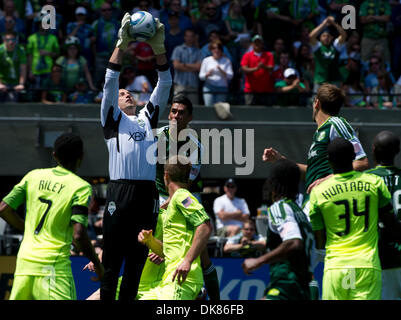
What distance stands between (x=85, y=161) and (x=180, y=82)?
2.58m

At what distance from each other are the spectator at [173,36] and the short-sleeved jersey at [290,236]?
10777mm

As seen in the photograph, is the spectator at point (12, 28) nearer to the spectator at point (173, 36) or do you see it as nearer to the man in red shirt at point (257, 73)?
the spectator at point (173, 36)

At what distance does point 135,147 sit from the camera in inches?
319

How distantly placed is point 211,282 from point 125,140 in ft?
6.18

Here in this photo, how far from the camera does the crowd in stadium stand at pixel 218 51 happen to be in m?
16.6

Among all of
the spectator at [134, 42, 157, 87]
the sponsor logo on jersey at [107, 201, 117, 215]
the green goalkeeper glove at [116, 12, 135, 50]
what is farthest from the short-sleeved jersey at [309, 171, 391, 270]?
the spectator at [134, 42, 157, 87]

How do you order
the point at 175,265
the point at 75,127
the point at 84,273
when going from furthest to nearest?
the point at 75,127
the point at 84,273
the point at 175,265

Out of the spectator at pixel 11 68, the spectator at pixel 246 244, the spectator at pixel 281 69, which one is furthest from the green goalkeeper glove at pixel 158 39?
the spectator at pixel 281 69

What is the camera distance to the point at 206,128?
16734mm

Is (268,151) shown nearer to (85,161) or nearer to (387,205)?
(387,205)

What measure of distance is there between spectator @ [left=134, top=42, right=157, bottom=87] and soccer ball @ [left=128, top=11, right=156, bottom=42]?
344 inches

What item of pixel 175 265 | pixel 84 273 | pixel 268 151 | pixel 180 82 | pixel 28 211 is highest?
pixel 180 82

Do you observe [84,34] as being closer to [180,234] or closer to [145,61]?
[145,61]
